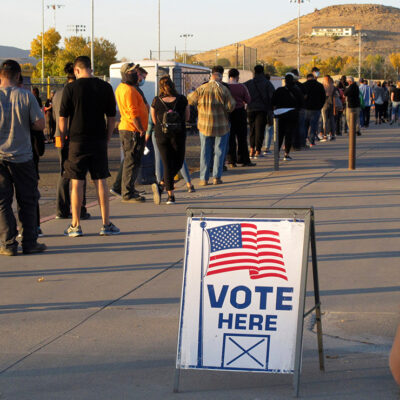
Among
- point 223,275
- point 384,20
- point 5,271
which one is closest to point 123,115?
point 5,271

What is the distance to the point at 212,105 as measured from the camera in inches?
512

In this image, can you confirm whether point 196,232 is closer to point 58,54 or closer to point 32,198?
point 32,198

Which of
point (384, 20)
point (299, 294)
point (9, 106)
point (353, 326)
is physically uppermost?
point (384, 20)

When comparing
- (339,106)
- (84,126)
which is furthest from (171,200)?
(339,106)

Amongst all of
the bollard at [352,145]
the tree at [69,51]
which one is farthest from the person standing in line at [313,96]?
the tree at [69,51]

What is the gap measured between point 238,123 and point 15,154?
26.6ft

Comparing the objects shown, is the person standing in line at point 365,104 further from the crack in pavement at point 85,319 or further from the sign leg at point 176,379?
the sign leg at point 176,379

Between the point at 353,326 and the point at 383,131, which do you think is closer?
the point at 353,326

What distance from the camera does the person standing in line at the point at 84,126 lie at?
8.81 metres

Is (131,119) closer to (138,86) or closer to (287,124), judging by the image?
(138,86)

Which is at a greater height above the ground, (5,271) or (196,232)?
(196,232)

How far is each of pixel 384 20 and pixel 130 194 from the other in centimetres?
19053

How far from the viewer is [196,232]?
175 inches

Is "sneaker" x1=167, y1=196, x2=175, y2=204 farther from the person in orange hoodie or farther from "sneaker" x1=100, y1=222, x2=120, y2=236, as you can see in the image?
"sneaker" x1=100, y1=222, x2=120, y2=236
